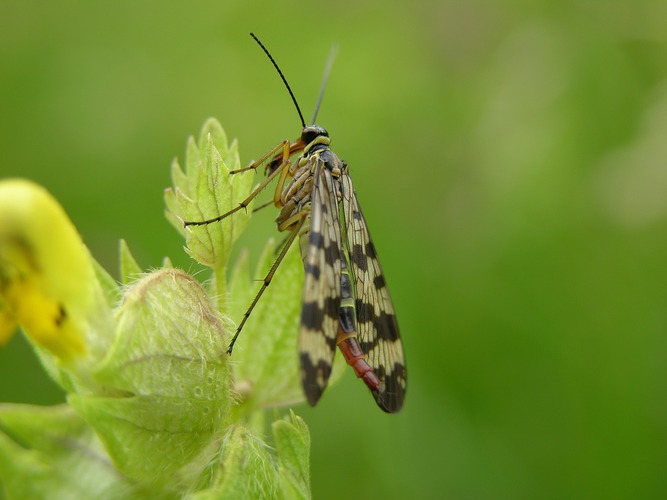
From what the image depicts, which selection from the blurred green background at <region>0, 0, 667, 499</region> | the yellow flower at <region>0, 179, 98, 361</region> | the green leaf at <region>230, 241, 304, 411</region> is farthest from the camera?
the blurred green background at <region>0, 0, 667, 499</region>

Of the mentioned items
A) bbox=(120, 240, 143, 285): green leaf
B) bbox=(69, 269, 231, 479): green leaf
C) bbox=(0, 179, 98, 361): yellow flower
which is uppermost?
bbox=(120, 240, 143, 285): green leaf

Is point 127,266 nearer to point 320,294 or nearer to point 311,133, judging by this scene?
point 320,294

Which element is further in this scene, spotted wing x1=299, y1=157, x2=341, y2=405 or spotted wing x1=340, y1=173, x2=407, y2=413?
spotted wing x1=340, y1=173, x2=407, y2=413

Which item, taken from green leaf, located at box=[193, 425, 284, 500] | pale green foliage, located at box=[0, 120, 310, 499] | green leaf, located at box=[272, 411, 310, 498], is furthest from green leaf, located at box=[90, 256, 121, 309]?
green leaf, located at box=[272, 411, 310, 498]

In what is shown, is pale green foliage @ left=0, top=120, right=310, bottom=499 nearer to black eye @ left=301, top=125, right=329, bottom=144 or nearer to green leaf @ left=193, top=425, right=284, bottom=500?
green leaf @ left=193, top=425, right=284, bottom=500

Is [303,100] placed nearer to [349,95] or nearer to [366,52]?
[349,95]

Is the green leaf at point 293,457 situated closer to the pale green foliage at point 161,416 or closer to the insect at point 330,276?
the pale green foliage at point 161,416

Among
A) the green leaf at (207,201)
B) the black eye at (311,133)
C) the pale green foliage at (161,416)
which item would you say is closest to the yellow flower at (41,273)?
the pale green foliage at (161,416)
